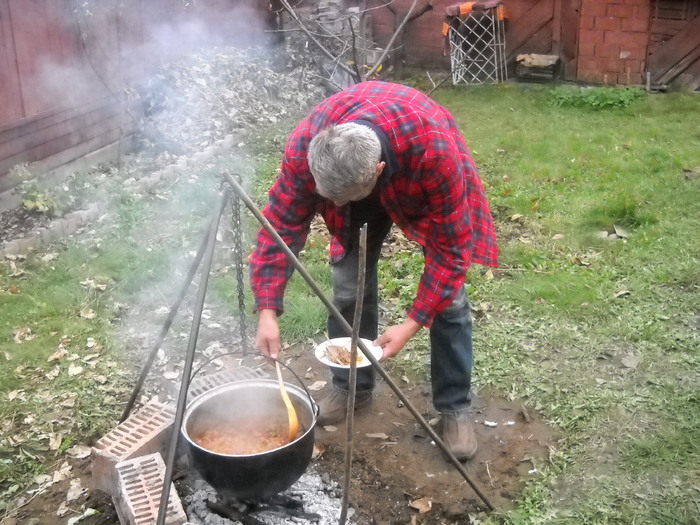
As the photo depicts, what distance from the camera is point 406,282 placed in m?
5.63

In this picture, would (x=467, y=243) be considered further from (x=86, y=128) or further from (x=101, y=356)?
(x=86, y=128)

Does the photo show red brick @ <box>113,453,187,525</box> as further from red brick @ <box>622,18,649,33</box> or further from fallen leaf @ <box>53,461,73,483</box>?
red brick @ <box>622,18,649,33</box>

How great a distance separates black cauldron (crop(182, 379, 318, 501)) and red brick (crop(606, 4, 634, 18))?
32.0 ft

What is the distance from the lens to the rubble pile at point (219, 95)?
28.4 ft

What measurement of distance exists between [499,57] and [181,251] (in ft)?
26.2

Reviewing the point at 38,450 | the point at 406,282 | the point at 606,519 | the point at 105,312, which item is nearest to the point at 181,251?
the point at 105,312

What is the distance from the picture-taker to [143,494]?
3098 mm

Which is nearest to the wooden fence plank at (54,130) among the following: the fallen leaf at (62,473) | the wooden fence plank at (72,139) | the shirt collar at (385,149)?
the wooden fence plank at (72,139)

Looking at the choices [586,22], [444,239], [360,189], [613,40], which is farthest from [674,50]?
[360,189]

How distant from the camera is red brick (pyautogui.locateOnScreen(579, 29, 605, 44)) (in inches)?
428

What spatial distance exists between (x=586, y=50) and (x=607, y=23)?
50cm

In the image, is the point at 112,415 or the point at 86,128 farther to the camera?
the point at 86,128

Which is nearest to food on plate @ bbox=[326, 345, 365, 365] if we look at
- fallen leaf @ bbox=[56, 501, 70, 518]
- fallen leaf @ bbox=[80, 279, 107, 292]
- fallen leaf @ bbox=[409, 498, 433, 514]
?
fallen leaf @ bbox=[409, 498, 433, 514]

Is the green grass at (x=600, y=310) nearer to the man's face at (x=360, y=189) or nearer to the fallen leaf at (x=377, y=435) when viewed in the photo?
the fallen leaf at (x=377, y=435)
